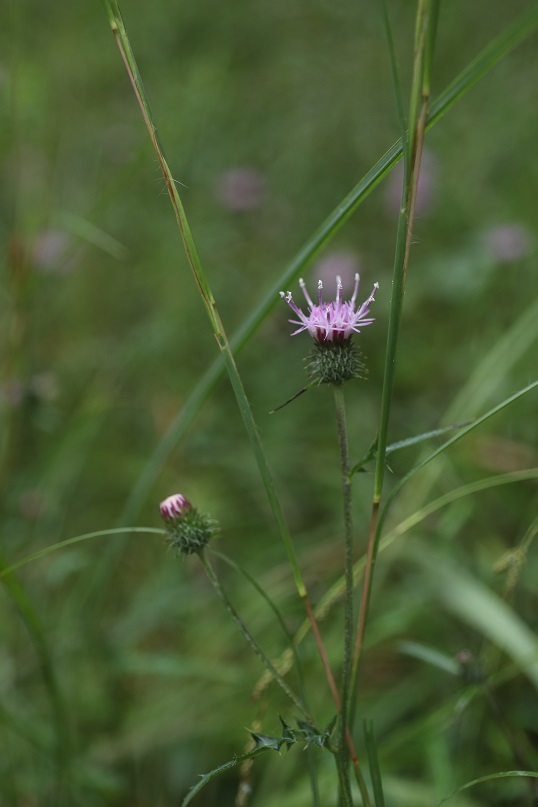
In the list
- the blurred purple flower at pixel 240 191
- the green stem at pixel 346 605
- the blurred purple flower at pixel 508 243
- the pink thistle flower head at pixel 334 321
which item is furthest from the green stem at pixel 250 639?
the blurred purple flower at pixel 240 191

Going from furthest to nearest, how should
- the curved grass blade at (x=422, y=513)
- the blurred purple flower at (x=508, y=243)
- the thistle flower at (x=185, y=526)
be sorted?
the blurred purple flower at (x=508, y=243) < the curved grass blade at (x=422, y=513) < the thistle flower at (x=185, y=526)

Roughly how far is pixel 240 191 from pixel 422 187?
0.77m

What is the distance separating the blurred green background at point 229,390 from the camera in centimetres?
154

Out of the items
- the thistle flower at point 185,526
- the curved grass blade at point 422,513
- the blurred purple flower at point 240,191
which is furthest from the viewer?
the blurred purple flower at point 240,191

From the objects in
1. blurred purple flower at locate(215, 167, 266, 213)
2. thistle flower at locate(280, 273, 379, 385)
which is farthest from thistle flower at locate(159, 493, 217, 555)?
blurred purple flower at locate(215, 167, 266, 213)

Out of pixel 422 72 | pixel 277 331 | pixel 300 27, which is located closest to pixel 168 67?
pixel 300 27

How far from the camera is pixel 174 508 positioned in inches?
40.2

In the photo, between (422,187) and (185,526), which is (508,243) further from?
(185,526)

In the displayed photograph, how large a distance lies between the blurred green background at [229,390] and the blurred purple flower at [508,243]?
0.02 metres

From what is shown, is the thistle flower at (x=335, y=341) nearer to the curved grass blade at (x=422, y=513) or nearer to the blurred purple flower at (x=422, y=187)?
the curved grass blade at (x=422, y=513)

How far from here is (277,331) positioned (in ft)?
9.12

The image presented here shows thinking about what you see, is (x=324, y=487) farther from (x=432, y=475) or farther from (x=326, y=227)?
(x=326, y=227)

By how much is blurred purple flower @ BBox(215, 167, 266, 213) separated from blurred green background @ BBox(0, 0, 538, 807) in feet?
0.04

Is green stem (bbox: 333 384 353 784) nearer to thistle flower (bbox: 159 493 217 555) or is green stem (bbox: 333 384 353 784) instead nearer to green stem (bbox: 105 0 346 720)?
green stem (bbox: 105 0 346 720)
